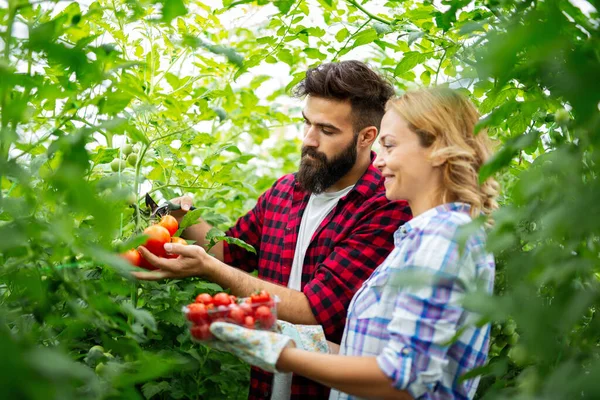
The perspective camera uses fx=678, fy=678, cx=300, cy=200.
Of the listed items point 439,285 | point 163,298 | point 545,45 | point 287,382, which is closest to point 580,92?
point 545,45

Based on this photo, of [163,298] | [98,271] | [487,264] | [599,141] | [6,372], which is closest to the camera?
[6,372]

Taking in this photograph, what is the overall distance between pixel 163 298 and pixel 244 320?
1.90 feet

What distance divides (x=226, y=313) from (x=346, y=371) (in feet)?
1.07

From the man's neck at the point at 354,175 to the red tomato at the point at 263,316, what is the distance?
1113 millimetres

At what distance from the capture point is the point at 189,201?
260 cm

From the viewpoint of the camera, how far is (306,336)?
2.11m

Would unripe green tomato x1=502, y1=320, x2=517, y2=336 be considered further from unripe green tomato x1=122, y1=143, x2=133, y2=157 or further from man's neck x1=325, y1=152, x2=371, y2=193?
unripe green tomato x1=122, y1=143, x2=133, y2=157

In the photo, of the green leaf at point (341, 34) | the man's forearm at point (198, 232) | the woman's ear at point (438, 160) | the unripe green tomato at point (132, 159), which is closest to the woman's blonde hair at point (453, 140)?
the woman's ear at point (438, 160)

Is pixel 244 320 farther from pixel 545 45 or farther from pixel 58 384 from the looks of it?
pixel 545 45

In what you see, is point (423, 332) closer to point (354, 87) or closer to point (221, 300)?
point (221, 300)

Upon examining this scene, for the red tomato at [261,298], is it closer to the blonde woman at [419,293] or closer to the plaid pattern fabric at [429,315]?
the blonde woman at [419,293]

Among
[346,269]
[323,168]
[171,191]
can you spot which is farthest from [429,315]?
[171,191]

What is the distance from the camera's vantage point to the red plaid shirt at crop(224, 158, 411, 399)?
2449 millimetres

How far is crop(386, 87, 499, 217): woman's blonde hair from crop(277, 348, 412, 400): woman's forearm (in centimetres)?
53
